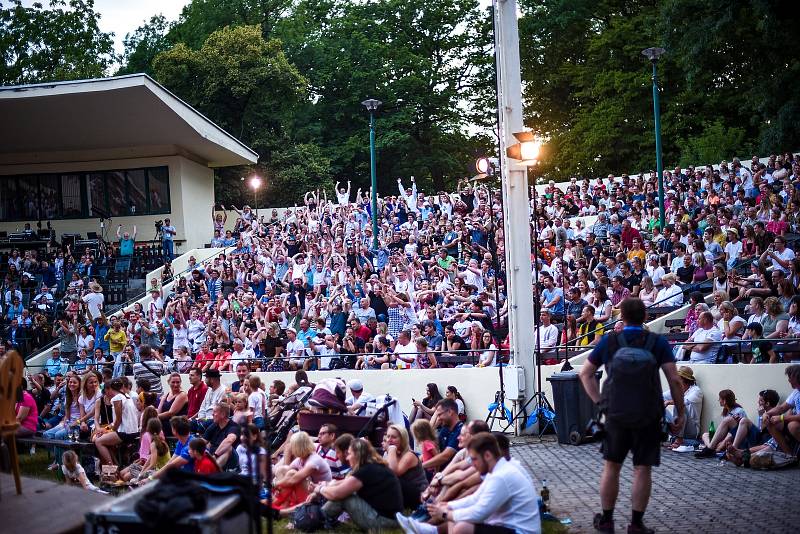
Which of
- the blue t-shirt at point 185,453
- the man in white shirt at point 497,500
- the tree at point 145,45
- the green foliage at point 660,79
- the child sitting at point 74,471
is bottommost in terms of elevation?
the child sitting at point 74,471

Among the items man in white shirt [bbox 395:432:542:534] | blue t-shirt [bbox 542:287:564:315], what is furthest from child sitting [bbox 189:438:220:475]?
blue t-shirt [bbox 542:287:564:315]

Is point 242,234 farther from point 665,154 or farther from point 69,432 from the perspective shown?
point 665,154

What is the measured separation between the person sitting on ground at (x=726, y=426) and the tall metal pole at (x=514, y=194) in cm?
288

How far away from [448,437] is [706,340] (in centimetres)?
464

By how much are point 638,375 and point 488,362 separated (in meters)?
8.48

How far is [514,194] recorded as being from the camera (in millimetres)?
13430

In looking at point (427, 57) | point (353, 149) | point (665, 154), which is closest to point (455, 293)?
point (665, 154)

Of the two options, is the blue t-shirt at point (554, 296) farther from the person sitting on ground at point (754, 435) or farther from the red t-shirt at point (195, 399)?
the red t-shirt at point (195, 399)

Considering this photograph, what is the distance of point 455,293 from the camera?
59.8ft

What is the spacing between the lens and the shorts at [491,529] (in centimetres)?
676

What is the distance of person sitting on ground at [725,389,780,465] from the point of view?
1064cm

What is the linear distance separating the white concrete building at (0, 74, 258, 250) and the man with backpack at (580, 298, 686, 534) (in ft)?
74.0

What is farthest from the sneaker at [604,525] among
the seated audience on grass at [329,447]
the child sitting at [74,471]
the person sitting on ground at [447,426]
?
the child sitting at [74,471]

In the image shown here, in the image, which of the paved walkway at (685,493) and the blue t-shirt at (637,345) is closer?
the blue t-shirt at (637,345)
